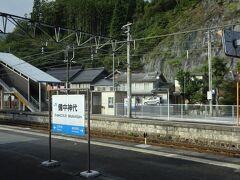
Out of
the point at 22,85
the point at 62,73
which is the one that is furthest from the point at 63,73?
the point at 22,85

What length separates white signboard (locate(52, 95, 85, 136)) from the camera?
352 inches

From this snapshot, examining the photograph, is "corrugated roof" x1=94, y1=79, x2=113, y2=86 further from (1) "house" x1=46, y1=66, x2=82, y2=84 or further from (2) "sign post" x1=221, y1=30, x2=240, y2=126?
(2) "sign post" x1=221, y1=30, x2=240, y2=126

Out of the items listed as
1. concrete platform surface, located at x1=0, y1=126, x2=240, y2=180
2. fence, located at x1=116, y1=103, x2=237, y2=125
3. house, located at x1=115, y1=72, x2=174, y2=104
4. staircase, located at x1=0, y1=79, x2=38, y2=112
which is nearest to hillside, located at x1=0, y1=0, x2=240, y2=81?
house, located at x1=115, y1=72, x2=174, y2=104

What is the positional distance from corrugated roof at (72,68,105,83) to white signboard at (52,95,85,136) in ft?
155

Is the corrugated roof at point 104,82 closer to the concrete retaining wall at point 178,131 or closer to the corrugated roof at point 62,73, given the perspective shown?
the corrugated roof at point 62,73

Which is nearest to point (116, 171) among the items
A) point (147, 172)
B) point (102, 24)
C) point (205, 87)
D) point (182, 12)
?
point (147, 172)

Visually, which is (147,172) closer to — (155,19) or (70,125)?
(70,125)

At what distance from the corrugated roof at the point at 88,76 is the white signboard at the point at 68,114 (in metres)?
47.3

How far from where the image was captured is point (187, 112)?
24500 millimetres

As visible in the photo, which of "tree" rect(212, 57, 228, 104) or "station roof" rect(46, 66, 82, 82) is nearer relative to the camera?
"tree" rect(212, 57, 228, 104)

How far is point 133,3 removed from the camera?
91.9 m

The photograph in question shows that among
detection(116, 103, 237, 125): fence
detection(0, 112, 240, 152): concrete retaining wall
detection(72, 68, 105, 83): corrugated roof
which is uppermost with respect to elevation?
detection(72, 68, 105, 83): corrugated roof

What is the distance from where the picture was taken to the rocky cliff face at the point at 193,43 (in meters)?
59.8

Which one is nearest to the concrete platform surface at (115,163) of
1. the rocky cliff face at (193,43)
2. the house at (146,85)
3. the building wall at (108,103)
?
the building wall at (108,103)
